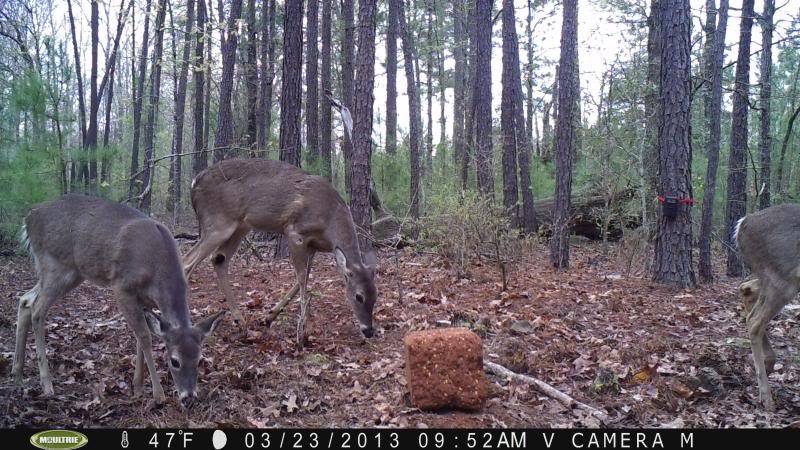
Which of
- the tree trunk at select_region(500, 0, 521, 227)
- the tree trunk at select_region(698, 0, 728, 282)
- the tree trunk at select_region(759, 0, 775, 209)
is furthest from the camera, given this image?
the tree trunk at select_region(500, 0, 521, 227)

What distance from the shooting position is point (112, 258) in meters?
4.95

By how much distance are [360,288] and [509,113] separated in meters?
10.5

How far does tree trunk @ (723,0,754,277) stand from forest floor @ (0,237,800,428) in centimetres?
363

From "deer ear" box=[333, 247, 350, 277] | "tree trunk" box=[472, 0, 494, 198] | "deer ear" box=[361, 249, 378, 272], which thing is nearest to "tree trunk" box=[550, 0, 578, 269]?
"tree trunk" box=[472, 0, 494, 198]

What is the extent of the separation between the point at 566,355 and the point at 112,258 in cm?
443

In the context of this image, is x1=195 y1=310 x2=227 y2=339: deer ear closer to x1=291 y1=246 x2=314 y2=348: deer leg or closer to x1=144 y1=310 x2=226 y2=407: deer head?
x1=144 y1=310 x2=226 y2=407: deer head

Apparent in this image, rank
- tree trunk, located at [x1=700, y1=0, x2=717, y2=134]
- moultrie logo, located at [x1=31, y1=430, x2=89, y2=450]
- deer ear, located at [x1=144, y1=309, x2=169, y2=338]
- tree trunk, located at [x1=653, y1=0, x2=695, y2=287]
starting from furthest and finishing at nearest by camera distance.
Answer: tree trunk, located at [x1=700, y1=0, x2=717, y2=134]
tree trunk, located at [x1=653, y1=0, x2=695, y2=287]
deer ear, located at [x1=144, y1=309, x2=169, y2=338]
moultrie logo, located at [x1=31, y1=430, x2=89, y2=450]

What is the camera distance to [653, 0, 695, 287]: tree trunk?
885 centimetres

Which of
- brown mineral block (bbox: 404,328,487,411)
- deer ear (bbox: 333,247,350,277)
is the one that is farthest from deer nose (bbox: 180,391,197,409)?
deer ear (bbox: 333,247,350,277)

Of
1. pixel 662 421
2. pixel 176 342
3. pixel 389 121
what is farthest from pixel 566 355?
pixel 389 121

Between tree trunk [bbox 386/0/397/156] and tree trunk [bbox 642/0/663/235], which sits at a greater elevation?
tree trunk [bbox 386/0/397/156]

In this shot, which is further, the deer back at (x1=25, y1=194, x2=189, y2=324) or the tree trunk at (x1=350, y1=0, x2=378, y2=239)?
the tree trunk at (x1=350, y1=0, x2=378, y2=239)

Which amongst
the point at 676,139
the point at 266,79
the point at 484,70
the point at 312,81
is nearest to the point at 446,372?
the point at 676,139
